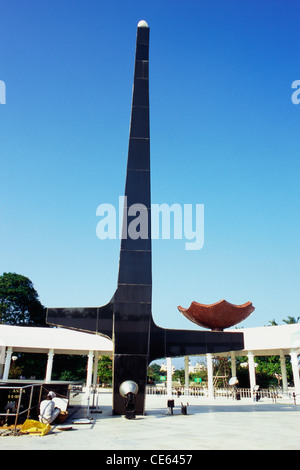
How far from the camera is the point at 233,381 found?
3031 centimetres

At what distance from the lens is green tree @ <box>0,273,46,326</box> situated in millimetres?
58125

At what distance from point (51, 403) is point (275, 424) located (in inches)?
364

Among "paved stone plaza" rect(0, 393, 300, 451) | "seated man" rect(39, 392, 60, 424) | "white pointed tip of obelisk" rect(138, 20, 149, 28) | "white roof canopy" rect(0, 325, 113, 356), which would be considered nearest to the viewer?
"paved stone plaza" rect(0, 393, 300, 451)

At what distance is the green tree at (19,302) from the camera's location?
58125 mm

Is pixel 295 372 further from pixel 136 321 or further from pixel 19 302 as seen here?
pixel 19 302

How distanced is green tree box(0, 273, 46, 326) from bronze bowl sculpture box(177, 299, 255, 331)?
125ft

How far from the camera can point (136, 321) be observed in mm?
17328

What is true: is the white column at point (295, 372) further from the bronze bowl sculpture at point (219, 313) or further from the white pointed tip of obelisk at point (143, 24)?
the white pointed tip of obelisk at point (143, 24)

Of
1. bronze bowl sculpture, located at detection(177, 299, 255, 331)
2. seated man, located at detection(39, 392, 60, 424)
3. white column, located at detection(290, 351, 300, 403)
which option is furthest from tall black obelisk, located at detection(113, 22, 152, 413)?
white column, located at detection(290, 351, 300, 403)

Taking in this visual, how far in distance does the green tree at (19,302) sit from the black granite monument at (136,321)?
150 feet

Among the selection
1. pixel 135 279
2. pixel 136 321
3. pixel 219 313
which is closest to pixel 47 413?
pixel 136 321

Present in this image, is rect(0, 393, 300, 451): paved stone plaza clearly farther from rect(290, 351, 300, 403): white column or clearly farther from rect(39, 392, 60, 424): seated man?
rect(290, 351, 300, 403): white column
